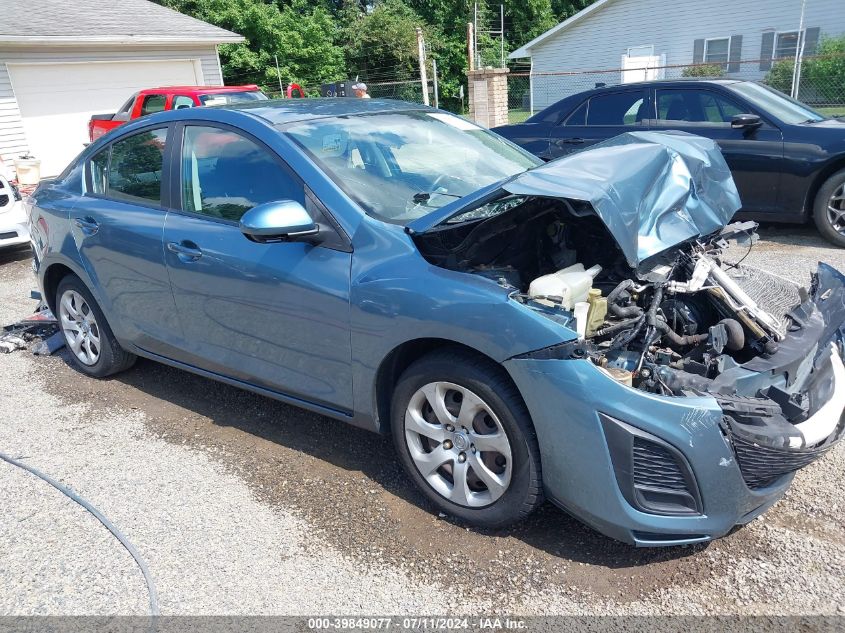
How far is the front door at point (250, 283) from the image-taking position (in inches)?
127

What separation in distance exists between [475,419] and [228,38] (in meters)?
19.6

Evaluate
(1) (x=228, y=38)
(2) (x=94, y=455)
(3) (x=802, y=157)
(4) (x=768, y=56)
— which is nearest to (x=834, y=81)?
(4) (x=768, y=56)

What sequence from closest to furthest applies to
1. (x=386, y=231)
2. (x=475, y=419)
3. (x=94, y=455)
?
(x=475, y=419), (x=386, y=231), (x=94, y=455)

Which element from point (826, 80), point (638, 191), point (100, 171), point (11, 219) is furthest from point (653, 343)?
point (826, 80)

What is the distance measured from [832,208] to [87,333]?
683 cm

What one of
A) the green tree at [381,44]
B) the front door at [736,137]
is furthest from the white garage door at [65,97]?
the front door at [736,137]

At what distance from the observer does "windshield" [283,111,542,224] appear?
11.0ft

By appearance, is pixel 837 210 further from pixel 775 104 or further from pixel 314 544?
pixel 314 544

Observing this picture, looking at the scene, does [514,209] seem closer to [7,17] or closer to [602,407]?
[602,407]

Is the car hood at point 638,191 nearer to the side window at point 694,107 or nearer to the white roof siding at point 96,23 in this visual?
the side window at point 694,107

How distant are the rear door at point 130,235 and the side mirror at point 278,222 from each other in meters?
1.04

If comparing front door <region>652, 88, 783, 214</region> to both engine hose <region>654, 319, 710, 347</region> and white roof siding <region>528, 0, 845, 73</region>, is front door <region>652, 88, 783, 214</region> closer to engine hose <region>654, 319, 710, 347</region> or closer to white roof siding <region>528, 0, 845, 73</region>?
engine hose <region>654, 319, 710, 347</region>

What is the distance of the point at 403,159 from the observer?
3664mm

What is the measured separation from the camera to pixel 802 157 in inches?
271
